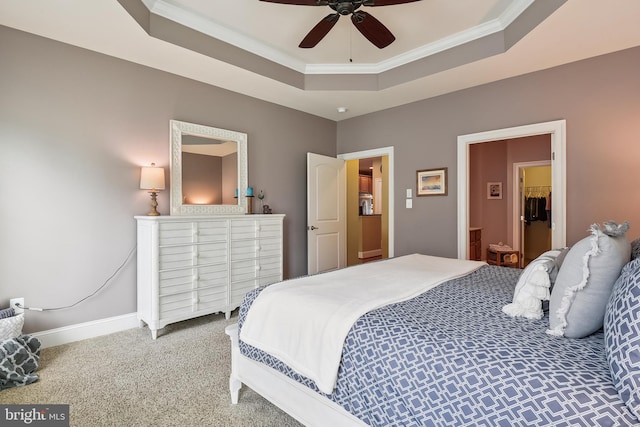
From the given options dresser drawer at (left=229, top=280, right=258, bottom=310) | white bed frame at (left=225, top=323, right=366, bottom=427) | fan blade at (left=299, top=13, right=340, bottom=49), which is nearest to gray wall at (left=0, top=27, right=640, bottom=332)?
dresser drawer at (left=229, top=280, right=258, bottom=310)

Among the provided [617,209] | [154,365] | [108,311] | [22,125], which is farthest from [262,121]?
[617,209]

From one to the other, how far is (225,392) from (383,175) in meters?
5.04

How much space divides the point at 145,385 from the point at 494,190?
5936 mm

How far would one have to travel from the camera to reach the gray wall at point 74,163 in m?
2.46

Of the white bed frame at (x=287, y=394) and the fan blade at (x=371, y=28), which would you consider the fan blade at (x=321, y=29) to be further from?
the white bed frame at (x=287, y=394)

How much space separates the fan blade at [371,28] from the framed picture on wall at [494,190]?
13.8 ft

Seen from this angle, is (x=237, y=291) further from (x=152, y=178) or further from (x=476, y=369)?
(x=476, y=369)

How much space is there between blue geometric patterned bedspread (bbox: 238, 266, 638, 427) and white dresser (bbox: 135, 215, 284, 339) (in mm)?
1806

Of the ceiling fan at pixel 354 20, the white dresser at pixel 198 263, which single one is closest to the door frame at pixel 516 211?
the ceiling fan at pixel 354 20

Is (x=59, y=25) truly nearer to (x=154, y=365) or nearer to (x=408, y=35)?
(x=154, y=365)

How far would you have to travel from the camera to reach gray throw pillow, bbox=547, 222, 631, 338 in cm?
110

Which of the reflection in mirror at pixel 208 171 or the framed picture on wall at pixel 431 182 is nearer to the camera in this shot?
the reflection in mirror at pixel 208 171

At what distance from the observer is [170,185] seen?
10.6ft

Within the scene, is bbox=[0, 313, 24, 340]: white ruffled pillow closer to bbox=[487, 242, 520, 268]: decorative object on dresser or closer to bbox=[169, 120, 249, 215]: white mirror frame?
bbox=[169, 120, 249, 215]: white mirror frame
